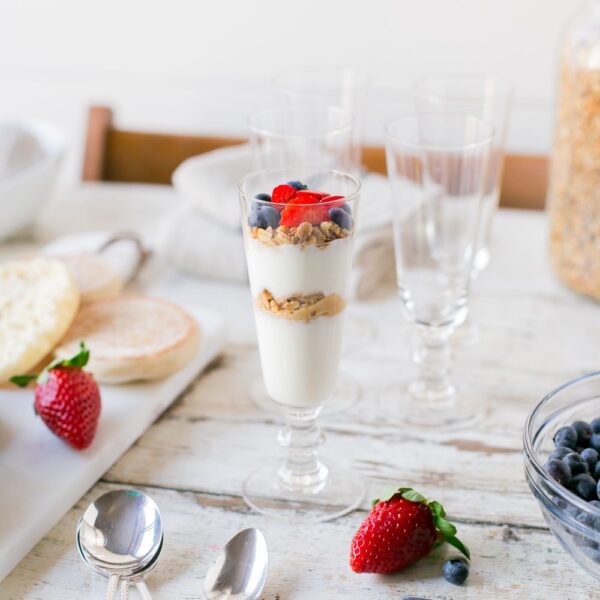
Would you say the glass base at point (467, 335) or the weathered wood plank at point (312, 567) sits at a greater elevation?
the weathered wood plank at point (312, 567)

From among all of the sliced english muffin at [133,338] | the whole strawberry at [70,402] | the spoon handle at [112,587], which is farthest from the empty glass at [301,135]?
the spoon handle at [112,587]

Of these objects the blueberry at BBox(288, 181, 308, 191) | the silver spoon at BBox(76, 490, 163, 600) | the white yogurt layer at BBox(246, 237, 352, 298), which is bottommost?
the silver spoon at BBox(76, 490, 163, 600)

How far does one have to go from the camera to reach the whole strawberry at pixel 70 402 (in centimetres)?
101

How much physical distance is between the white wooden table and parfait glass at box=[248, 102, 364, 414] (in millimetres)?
Result: 22

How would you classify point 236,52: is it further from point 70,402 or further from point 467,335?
point 70,402

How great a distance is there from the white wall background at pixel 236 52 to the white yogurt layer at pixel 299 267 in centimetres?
126

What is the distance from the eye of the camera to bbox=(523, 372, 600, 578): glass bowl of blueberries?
791mm

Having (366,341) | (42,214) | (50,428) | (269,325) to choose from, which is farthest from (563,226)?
(42,214)

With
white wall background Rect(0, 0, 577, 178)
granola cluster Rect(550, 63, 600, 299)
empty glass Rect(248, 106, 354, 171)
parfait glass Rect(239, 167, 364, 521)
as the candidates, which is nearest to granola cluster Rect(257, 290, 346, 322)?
parfait glass Rect(239, 167, 364, 521)

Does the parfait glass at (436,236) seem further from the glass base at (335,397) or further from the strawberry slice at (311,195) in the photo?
the strawberry slice at (311,195)

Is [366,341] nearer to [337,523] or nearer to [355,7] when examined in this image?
[337,523]

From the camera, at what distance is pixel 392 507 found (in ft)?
2.81

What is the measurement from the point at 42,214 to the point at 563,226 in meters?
0.95

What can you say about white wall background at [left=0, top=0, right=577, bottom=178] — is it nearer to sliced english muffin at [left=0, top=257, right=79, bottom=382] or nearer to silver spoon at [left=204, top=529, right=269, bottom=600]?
sliced english muffin at [left=0, top=257, right=79, bottom=382]
